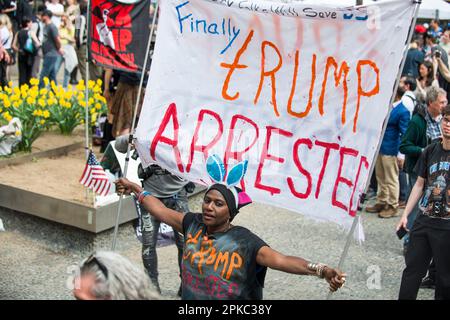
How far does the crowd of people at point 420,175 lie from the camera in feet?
16.9

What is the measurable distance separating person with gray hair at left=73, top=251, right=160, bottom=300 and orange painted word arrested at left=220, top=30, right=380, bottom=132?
1803 millimetres

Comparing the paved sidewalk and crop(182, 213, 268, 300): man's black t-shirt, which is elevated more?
crop(182, 213, 268, 300): man's black t-shirt

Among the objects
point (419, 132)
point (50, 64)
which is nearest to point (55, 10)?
point (50, 64)

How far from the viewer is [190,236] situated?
395 cm

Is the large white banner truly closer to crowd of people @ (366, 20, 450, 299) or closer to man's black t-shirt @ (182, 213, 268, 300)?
man's black t-shirt @ (182, 213, 268, 300)

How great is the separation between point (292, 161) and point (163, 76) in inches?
40.7

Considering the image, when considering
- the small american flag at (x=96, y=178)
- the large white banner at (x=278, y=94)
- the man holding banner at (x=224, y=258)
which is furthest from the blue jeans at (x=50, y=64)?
the man holding banner at (x=224, y=258)

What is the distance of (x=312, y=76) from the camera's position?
4.34 metres

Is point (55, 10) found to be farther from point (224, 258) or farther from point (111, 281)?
point (111, 281)

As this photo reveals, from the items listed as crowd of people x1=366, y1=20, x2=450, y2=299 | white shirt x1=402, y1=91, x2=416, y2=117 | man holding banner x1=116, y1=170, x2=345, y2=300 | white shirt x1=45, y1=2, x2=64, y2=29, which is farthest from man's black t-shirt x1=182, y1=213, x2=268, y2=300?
white shirt x1=45, y1=2, x2=64, y2=29

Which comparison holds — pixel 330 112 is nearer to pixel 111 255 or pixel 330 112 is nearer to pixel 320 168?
pixel 320 168

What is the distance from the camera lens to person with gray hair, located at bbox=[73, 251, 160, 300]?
2756 mm

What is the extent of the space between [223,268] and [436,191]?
204 centimetres

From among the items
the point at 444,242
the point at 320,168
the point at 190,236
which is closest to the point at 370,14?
the point at 320,168
